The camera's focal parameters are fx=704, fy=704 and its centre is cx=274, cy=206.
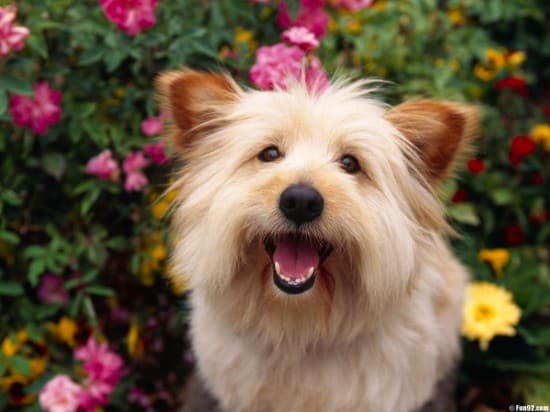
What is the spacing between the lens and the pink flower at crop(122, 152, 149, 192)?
2.88 m

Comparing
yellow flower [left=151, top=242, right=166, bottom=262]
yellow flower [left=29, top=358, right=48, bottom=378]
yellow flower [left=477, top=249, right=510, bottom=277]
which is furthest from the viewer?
yellow flower [left=477, top=249, right=510, bottom=277]

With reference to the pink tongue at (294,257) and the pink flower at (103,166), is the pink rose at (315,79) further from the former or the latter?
the pink flower at (103,166)

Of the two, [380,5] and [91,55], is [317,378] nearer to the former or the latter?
[91,55]

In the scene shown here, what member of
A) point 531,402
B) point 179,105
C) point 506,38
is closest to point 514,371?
point 531,402

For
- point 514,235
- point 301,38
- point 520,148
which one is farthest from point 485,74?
point 301,38

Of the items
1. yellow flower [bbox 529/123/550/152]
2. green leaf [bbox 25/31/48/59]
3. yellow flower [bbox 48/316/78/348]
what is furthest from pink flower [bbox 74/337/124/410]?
yellow flower [bbox 529/123/550/152]

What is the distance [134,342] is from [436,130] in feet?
6.02

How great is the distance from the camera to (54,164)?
114 inches

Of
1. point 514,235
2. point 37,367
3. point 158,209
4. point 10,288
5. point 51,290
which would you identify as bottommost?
point 514,235

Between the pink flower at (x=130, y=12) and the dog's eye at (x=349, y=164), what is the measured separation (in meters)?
0.95

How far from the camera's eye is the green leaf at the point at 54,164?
2883mm

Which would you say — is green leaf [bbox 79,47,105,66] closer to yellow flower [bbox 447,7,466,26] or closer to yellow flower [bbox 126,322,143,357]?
yellow flower [bbox 126,322,143,357]

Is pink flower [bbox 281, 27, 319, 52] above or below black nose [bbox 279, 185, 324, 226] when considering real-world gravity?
above

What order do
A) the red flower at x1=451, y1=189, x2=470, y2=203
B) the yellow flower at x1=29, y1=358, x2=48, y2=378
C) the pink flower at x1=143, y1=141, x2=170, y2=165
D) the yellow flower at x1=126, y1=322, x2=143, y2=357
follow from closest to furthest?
the pink flower at x1=143, y1=141, x2=170, y2=165
the yellow flower at x1=29, y1=358, x2=48, y2=378
the yellow flower at x1=126, y1=322, x2=143, y2=357
the red flower at x1=451, y1=189, x2=470, y2=203
